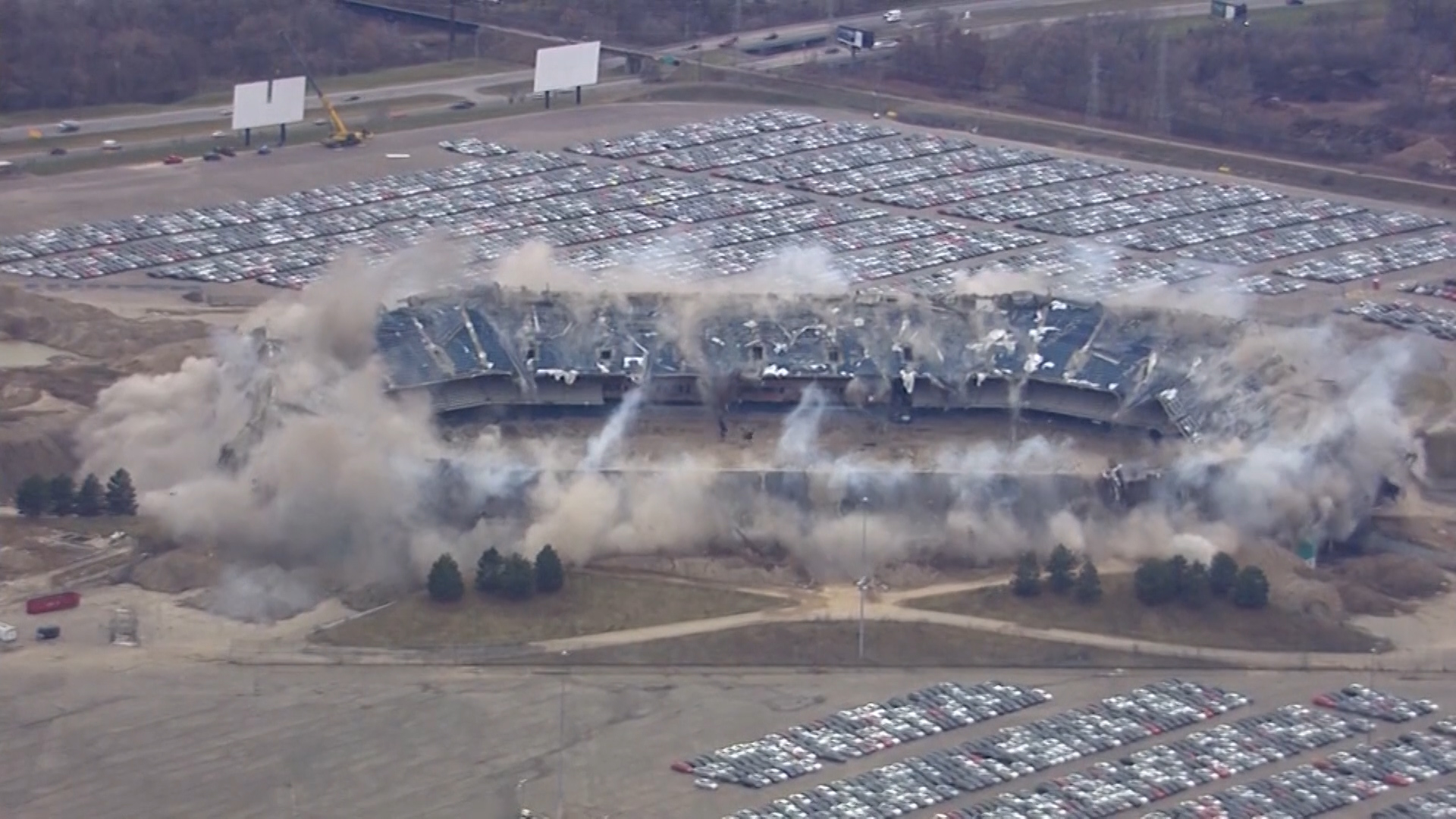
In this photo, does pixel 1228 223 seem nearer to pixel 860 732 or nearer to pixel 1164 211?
pixel 1164 211

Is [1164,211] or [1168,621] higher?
[1164,211]

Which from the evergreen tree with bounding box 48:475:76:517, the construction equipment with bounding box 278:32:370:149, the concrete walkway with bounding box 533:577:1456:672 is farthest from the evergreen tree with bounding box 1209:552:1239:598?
the construction equipment with bounding box 278:32:370:149

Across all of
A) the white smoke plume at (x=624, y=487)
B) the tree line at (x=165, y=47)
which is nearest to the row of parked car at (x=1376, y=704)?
the white smoke plume at (x=624, y=487)

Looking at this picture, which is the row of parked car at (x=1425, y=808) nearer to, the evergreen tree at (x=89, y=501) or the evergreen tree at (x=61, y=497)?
the evergreen tree at (x=89, y=501)

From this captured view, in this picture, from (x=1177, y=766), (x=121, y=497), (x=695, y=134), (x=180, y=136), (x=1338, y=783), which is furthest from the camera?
(x=695, y=134)

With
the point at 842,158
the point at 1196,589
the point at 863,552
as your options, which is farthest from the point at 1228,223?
the point at 863,552

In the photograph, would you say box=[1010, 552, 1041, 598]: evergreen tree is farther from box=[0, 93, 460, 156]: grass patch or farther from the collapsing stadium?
box=[0, 93, 460, 156]: grass patch
